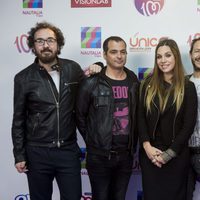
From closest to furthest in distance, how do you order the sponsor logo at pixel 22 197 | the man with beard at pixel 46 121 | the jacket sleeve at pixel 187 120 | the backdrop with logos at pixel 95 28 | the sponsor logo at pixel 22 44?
1. the jacket sleeve at pixel 187 120
2. the man with beard at pixel 46 121
3. the backdrop with logos at pixel 95 28
4. the sponsor logo at pixel 22 44
5. the sponsor logo at pixel 22 197

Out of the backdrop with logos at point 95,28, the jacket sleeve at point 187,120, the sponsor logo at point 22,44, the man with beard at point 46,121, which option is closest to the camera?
the jacket sleeve at point 187,120

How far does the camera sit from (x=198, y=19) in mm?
2219

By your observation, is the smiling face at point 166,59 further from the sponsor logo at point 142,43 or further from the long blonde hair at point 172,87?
the sponsor logo at point 142,43

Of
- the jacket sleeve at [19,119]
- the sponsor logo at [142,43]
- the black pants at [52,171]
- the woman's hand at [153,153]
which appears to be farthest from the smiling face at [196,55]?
the jacket sleeve at [19,119]

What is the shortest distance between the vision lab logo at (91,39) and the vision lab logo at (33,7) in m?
0.40

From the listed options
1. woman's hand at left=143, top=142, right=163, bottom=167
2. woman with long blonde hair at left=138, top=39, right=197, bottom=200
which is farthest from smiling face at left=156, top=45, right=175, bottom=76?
woman's hand at left=143, top=142, right=163, bottom=167

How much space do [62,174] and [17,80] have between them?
0.67 metres

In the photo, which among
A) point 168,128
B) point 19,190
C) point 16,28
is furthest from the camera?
point 19,190

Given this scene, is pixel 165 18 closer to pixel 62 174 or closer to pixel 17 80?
pixel 17 80

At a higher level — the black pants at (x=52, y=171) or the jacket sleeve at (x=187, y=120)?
the jacket sleeve at (x=187, y=120)

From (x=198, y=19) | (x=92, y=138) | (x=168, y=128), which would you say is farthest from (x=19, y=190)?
(x=198, y=19)

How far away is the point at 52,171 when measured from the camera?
1818mm

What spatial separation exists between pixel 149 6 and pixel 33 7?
37.6 inches

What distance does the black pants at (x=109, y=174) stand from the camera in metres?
1.78
